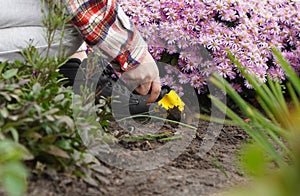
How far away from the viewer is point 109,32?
227cm

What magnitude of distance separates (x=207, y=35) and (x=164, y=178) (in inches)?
46.1

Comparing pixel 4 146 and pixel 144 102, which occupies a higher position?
pixel 4 146

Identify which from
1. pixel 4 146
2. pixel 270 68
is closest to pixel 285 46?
pixel 270 68

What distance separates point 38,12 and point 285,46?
146cm

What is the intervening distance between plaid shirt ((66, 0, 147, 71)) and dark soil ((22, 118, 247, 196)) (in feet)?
1.31

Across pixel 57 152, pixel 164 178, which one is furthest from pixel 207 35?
pixel 57 152

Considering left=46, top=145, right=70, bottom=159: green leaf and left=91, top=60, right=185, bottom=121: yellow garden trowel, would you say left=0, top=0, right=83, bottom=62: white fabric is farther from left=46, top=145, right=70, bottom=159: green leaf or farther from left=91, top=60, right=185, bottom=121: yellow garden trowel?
left=46, top=145, right=70, bottom=159: green leaf

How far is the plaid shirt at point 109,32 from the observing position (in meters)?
2.22

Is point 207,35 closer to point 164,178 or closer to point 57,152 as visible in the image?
point 164,178

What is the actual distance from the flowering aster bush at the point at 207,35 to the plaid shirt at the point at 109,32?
0.45 metres

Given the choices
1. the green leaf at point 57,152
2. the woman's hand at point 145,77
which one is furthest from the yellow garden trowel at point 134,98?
the green leaf at point 57,152

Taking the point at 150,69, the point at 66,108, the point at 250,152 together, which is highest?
the point at 250,152

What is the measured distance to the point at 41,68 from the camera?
170 cm

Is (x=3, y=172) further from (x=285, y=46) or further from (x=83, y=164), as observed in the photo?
(x=285, y=46)
